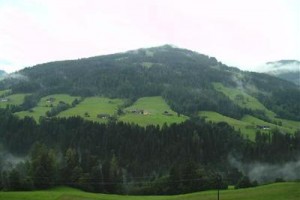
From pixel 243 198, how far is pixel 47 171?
53131mm

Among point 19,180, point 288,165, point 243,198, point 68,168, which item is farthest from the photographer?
point 288,165

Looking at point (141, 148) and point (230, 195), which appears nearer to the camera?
point (230, 195)

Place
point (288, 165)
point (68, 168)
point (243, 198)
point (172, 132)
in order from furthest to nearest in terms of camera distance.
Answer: point (172, 132)
point (288, 165)
point (68, 168)
point (243, 198)

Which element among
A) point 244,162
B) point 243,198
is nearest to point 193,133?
point 244,162

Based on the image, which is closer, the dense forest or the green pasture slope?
the green pasture slope

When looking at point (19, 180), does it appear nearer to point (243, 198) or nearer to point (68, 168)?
point (68, 168)

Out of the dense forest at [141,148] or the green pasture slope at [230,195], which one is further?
the dense forest at [141,148]

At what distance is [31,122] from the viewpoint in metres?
198

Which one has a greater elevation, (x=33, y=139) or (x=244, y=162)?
(x=33, y=139)

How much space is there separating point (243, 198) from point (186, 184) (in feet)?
116

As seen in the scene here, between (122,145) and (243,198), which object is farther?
(122,145)

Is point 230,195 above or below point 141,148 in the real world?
below

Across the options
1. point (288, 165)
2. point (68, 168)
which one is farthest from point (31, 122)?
point (288, 165)

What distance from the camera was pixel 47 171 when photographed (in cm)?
11694
